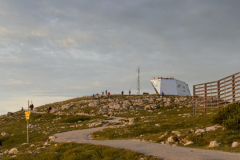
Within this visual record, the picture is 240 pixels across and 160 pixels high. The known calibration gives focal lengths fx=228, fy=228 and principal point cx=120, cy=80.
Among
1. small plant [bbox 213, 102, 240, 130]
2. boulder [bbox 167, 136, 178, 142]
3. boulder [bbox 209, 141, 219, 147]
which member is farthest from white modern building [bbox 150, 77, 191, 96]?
boulder [bbox 209, 141, 219, 147]

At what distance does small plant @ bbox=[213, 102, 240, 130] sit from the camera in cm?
1767

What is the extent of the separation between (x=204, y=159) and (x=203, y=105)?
884 inches

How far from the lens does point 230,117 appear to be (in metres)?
18.4

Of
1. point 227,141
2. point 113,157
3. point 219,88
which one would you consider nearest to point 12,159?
point 113,157

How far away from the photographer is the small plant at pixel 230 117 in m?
17.7

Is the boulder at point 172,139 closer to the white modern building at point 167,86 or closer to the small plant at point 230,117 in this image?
the small plant at point 230,117

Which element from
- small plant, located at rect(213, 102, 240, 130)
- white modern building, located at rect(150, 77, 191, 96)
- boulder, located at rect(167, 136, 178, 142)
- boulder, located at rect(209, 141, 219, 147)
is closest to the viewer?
boulder, located at rect(209, 141, 219, 147)

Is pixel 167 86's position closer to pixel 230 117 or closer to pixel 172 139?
pixel 230 117

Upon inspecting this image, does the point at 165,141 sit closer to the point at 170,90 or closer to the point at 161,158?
the point at 161,158

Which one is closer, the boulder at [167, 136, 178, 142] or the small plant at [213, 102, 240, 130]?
the boulder at [167, 136, 178, 142]

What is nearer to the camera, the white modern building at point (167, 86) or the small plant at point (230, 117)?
the small plant at point (230, 117)

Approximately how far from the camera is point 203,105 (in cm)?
3278

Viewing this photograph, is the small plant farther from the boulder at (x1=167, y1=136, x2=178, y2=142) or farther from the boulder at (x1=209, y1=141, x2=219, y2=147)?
the boulder at (x1=167, y1=136, x2=178, y2=142)

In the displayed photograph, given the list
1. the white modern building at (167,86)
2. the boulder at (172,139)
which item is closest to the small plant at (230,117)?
the boulder at (172,139)
